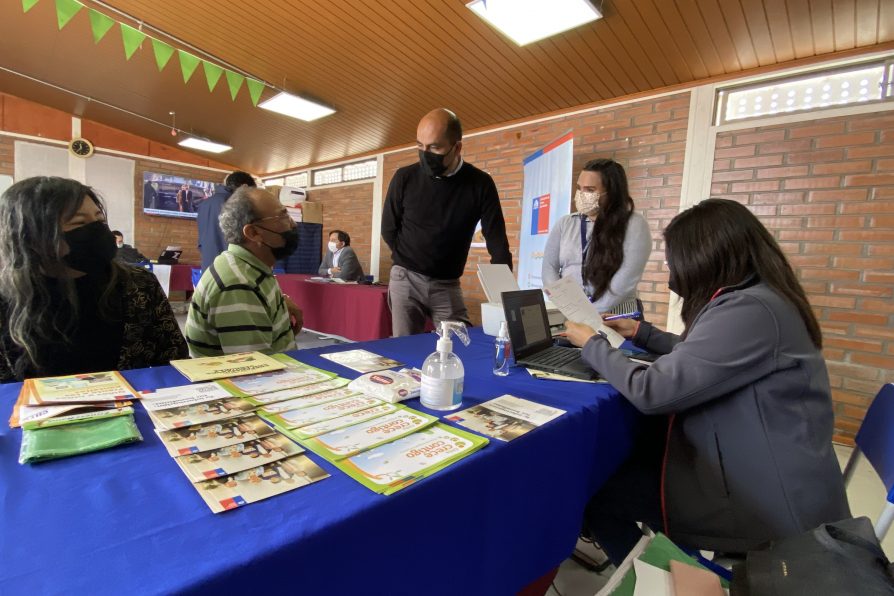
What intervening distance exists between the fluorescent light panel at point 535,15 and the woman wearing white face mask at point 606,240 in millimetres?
1146

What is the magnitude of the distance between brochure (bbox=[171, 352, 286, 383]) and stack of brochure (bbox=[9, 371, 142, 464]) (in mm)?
124

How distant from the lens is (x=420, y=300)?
2.04 meters

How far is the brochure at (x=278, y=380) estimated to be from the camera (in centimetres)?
84

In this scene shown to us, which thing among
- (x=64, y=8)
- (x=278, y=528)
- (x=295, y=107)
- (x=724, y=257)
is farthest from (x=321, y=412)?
(x=295, y=107)

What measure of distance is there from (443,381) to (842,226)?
319cm

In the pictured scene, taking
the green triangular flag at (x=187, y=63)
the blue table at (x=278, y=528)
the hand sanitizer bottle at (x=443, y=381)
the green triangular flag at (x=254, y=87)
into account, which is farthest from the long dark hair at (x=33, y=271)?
the green triangular flag at (x=254, y=87)

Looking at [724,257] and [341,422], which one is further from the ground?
[724,257]

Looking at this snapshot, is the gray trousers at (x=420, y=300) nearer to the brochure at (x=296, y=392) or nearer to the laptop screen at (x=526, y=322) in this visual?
the laptop screen at (x=526, y=322)

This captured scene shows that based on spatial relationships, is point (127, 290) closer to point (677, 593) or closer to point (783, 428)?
point (677, 593)

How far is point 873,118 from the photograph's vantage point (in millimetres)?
2596

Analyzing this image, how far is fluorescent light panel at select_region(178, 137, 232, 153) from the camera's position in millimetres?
6497

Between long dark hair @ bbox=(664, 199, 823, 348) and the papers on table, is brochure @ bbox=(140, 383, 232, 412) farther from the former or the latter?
long dark hair @ bbox=(664, 199, 823, 348)

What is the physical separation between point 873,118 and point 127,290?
3888 millimetres

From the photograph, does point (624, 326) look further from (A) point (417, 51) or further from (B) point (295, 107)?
(B) point (295, 107)
